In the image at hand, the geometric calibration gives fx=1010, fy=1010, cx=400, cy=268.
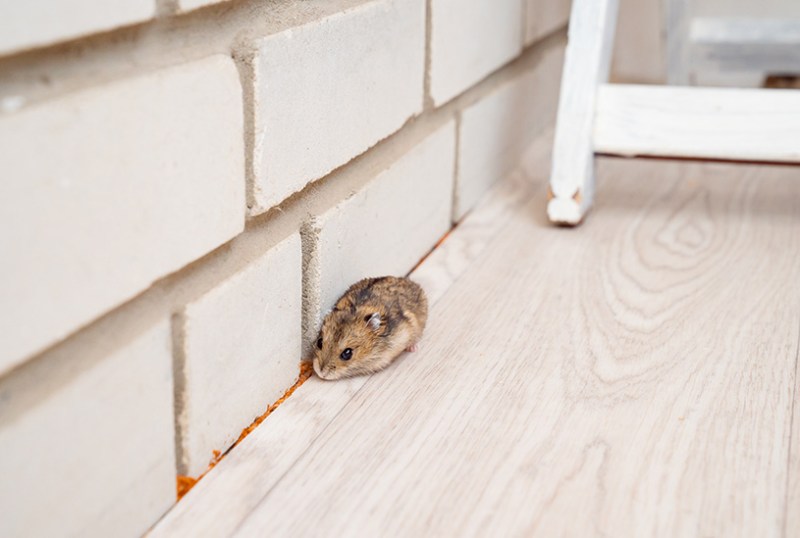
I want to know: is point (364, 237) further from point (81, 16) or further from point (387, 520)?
point (81, 16)

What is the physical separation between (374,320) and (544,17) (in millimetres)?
1459

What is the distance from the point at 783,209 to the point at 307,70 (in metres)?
1.32

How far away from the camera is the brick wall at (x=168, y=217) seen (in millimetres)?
829

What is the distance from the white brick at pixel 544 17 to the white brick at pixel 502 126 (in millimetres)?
77

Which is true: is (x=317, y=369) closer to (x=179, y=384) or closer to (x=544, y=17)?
(x=179, y=384)

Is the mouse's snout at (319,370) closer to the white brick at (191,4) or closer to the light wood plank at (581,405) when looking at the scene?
the light wood plank at (581,405)

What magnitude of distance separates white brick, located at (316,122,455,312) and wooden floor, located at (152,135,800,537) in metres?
0.07

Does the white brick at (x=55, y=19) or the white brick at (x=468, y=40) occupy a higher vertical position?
the white brick at (x=55, y=19)

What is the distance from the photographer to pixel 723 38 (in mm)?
2605

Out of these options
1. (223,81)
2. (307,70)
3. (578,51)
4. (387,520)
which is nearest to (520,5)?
(578,51)

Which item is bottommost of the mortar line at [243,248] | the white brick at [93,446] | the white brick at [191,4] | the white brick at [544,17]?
the white brick at [93,446]

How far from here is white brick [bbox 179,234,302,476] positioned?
44.1 inches

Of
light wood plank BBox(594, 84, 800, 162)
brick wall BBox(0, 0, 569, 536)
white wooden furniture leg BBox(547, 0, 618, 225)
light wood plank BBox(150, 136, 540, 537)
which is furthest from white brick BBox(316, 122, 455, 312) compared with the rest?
light wood plank BBox(594, 84, 800, 162)

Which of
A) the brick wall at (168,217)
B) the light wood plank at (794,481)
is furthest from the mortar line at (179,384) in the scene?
the light wood plank at (794,481)
